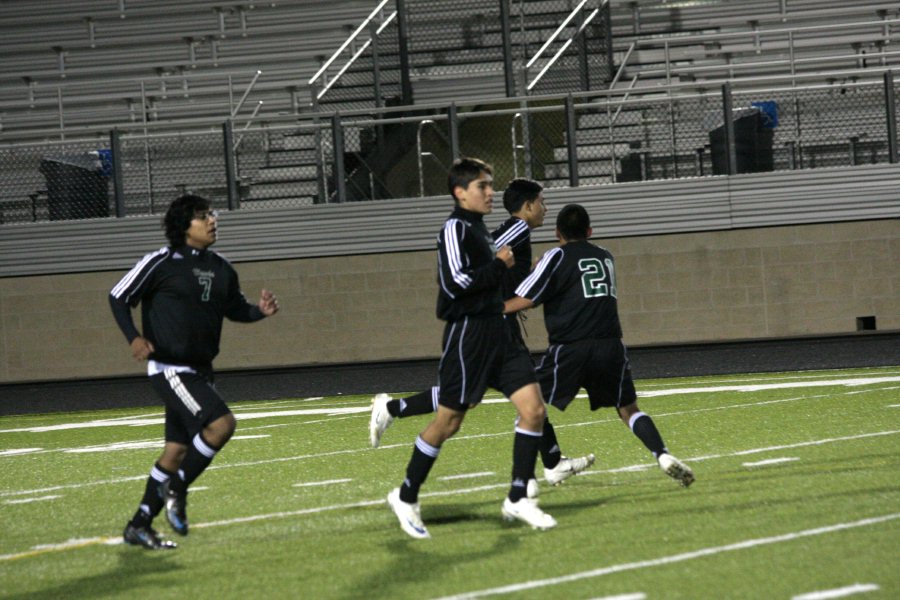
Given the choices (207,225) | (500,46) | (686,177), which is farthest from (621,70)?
(207,225)

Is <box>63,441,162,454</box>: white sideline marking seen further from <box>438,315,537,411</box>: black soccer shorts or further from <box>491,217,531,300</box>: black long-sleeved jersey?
<box>438,315,537,411</box>: black soccer shorts

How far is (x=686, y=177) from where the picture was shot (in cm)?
1927

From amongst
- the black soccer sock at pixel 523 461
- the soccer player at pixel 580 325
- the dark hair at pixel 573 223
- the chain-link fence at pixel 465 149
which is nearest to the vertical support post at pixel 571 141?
the chain-link fence at pixel 465 149

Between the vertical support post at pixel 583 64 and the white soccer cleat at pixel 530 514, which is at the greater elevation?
the vertical support post at pixel 583 64

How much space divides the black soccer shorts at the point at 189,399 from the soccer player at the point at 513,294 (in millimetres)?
1470

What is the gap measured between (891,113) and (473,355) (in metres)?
13.1

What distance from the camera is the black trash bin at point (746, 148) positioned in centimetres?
1898

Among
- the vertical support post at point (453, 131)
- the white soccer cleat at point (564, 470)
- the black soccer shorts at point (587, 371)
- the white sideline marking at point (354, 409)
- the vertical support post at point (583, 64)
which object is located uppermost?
the vertical support post at point (583, 64)

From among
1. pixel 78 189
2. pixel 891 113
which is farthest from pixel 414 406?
pixel 78 189

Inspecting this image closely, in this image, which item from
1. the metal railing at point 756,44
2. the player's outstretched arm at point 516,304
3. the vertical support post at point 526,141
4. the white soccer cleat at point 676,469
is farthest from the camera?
the metal railing at point 756,44

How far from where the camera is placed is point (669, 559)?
6.04 meters

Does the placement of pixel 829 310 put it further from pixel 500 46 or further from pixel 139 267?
pixel 139 267

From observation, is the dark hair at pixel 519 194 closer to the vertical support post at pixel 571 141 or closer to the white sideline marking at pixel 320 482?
the white sideline marking at pixel 320 482

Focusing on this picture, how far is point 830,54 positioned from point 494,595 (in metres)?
19.4
